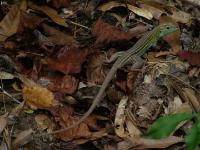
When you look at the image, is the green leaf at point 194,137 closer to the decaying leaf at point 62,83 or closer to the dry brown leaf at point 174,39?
the decaying leaf at point 62,83

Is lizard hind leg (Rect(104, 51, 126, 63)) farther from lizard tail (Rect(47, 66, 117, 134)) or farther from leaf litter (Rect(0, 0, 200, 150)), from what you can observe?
lizard tail (Rect(47, 66, 117, 134))

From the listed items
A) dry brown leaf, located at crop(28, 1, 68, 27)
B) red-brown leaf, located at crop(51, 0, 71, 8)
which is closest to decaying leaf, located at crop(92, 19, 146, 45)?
dry brown leaf, located at crop(28, 1, 68, 27)

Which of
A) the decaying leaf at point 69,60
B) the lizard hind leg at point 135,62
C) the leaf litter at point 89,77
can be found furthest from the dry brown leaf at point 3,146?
the lizard hind leg at point 135,62

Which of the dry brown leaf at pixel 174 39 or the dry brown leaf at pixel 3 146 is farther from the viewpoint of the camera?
the dry brown leaf at pixel 174 39

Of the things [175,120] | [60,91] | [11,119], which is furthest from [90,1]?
[175,120]

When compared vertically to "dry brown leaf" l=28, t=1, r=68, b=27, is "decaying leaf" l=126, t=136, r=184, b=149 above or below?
below

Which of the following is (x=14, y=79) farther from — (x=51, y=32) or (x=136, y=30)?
(x=136, y=30)
